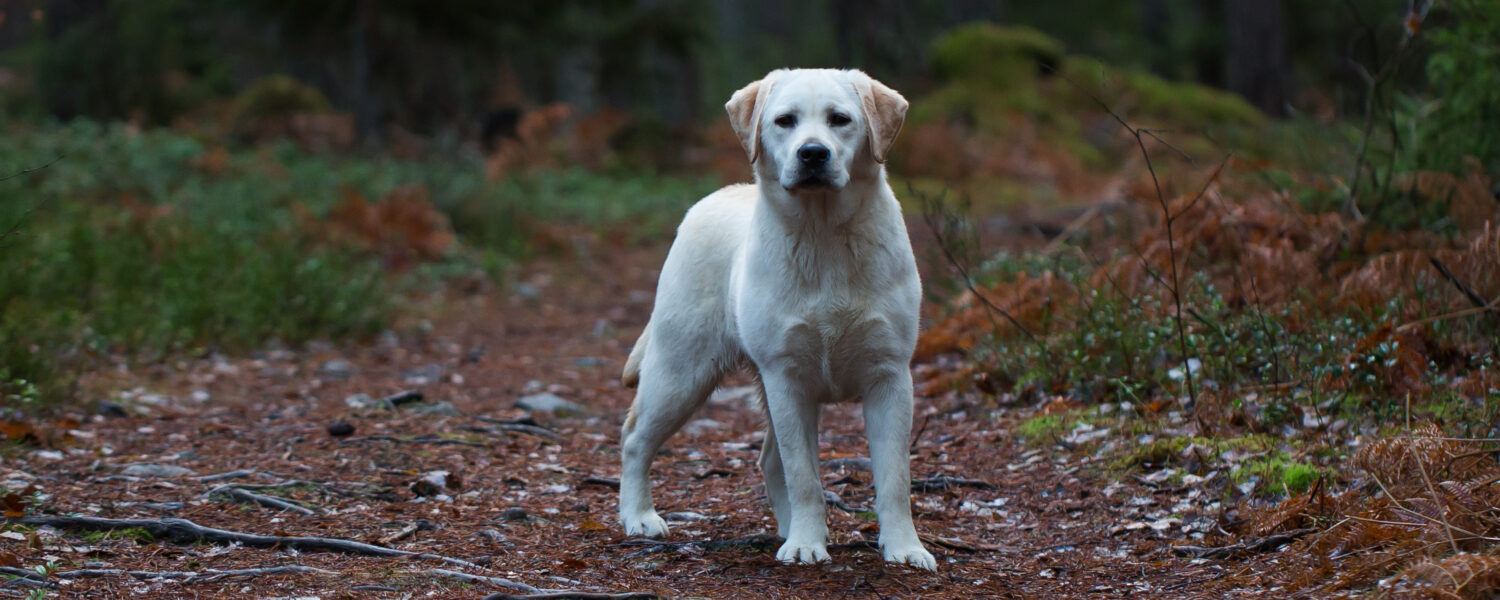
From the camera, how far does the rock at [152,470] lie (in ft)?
16.2

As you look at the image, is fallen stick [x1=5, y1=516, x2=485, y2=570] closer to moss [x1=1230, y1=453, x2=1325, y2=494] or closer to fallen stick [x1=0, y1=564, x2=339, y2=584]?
fallen stick [x1=0, y1=564, x2=339, y2=584]

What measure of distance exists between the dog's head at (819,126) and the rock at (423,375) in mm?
3905

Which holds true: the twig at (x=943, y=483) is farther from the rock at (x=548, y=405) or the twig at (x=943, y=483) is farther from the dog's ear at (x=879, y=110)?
the rock at (x=548, y=405)

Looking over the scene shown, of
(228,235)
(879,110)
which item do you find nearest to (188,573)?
(879,110)

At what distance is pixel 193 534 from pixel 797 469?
2.03m

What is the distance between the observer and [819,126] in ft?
12.9

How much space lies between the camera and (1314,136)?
1009cm

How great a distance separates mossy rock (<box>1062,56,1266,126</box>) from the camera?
18984 mm

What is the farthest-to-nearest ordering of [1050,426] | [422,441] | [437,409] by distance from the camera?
1. [437,409]
2. [422,441]
3. [1050,426]

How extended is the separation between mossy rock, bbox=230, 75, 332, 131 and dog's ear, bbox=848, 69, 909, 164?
50.5 ft

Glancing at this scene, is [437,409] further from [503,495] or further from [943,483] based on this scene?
[943,483]

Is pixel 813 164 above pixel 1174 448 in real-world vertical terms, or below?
above

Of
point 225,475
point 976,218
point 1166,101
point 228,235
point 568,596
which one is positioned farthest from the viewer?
point 1166,101

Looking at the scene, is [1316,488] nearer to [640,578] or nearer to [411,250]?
[640,578]
